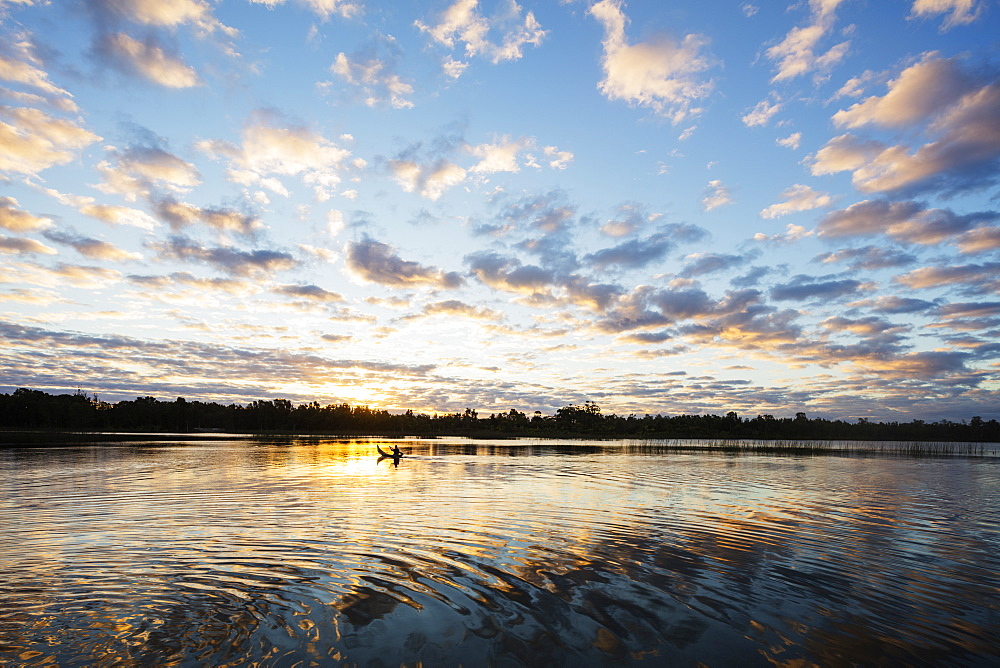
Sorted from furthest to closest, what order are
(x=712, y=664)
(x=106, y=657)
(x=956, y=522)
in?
1. (x=956, y=522)
2. (x=712, y=664)
3. (x=106, y=657)

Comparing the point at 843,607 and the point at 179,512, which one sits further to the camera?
the point at 179,512

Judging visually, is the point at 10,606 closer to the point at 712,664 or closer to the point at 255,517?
the point at 255,517

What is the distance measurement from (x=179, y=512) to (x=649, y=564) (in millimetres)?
20370

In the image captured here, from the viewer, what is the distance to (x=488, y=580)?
14.6m

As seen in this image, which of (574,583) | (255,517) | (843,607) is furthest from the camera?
(255,517)

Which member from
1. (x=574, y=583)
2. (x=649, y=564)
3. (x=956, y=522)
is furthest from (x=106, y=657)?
(x=956, y=522)

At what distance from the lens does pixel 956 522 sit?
25.6 m

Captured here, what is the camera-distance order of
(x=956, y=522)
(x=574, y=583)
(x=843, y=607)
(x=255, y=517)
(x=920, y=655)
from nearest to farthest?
1. (x=920, y=655)
2. (x=843, y=607)
3. (x=574, y=583)
4. (x=255, y=517)
5. (x=956, y=522)

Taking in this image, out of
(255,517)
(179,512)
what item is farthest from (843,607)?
(179,512)

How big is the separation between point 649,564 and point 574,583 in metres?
3.33

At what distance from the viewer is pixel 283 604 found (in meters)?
12.3

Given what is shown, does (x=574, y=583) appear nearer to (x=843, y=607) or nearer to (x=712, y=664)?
(x=712, y=664)

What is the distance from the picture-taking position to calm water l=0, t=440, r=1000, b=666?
10.3m

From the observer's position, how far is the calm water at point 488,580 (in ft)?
33.9
